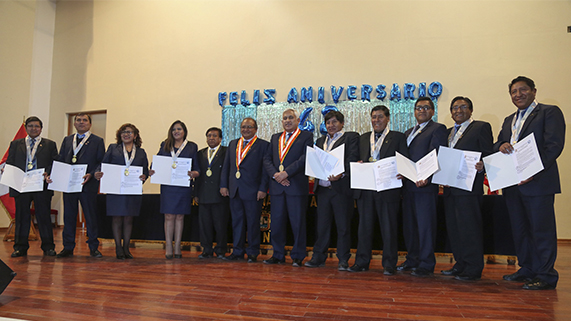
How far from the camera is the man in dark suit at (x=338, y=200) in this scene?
3.71 m

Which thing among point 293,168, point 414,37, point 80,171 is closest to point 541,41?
point 414,37

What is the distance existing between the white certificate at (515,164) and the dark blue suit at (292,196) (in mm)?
1652

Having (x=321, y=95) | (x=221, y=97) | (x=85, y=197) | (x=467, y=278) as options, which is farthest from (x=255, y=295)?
(x=221, y=97)

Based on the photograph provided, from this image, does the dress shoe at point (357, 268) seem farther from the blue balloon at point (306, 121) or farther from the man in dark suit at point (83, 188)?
the blue balloon at point (306, 121)

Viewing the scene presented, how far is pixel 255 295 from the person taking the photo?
8.55 feet

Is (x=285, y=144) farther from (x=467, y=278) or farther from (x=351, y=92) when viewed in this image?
(x=351, y=92)

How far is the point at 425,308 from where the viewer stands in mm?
2309

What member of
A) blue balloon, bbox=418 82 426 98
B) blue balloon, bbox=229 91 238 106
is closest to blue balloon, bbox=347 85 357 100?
blue balloon, bbox=418 82 426 98

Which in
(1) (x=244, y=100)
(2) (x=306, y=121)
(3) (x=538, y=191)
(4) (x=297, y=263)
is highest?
(1) (x=244, y=100)

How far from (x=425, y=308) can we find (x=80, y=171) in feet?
12.4

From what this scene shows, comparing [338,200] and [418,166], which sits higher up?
[418,166]

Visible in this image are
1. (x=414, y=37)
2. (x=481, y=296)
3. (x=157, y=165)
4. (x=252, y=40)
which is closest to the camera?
(x=481, y=296)

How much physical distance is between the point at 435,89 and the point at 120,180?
5170 millimetres

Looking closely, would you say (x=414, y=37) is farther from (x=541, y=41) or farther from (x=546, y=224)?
(x=546, y=224)
